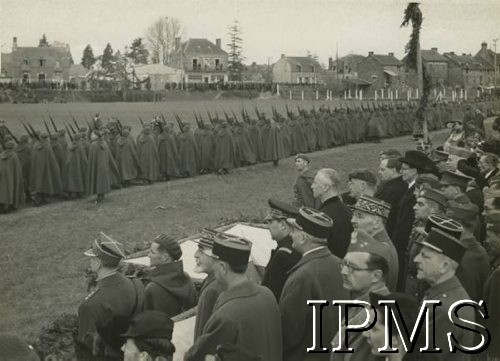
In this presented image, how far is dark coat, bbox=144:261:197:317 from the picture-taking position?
445 centimetres

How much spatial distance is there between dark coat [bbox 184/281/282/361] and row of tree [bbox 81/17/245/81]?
7.67m

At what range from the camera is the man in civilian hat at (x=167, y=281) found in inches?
176

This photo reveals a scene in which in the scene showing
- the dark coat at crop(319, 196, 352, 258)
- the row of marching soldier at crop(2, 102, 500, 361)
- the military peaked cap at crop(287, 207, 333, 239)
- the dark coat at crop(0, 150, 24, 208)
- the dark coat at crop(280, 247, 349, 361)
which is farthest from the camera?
the dark coat at crop(0, 150, 24, 208)

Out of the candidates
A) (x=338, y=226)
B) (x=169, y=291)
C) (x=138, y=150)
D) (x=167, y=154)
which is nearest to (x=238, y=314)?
(x=169, y=291)

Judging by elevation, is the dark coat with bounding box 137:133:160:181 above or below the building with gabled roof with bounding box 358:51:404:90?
below

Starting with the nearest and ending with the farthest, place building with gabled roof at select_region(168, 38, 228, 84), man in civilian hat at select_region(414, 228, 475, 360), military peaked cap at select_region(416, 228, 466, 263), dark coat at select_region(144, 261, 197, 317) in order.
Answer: man in civilian hat at select_region(414, 228, 475, 360) < military peaked cap at select_region(416, 228, 466, 263) < dark coat at select_region(144, 261, 197, 317) < building with gabled roof at select_region(168, 38, 228, 84)

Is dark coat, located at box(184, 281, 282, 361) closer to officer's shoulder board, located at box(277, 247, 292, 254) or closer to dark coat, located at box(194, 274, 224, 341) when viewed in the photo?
dark coat, located at box(194, 274, 224, 341)

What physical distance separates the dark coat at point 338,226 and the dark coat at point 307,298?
125cm

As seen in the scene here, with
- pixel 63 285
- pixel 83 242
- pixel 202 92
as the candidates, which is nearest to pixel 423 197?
pixel 63 285

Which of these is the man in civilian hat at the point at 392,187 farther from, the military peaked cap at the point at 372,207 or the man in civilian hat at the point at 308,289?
the man in civilian hat at the point at 308,289

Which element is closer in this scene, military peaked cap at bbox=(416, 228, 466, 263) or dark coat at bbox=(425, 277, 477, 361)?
dark coat at bbox=(425, 277, 477, 361)

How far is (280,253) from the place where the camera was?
4.37 m

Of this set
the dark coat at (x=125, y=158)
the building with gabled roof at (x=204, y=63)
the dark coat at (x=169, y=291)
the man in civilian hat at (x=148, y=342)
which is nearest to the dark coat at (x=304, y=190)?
the dark coat at (x=169, y=291)

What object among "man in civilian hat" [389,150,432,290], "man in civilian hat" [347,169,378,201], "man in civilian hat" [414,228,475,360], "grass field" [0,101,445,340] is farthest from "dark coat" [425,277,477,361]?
"grass field" [0,101,445,340]
